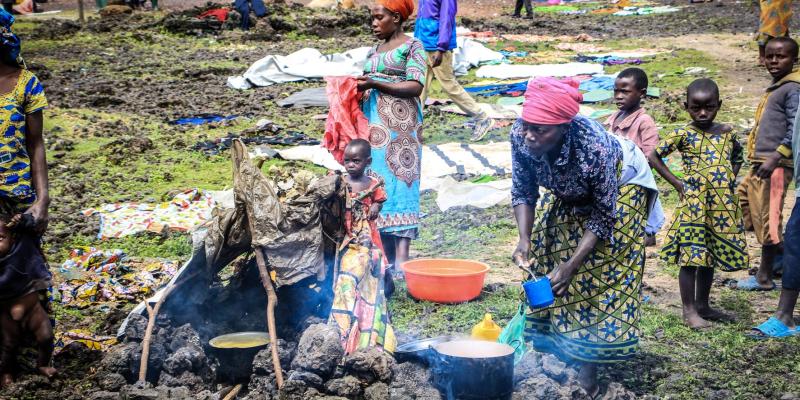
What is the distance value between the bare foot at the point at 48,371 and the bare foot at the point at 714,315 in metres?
3.65

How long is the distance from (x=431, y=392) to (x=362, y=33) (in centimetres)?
1674

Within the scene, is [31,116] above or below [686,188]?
above

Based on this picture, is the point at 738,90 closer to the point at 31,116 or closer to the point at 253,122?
the point at 253,122

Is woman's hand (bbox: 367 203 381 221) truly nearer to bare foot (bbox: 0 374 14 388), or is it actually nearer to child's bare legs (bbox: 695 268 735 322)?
child's bare legs (bbox: 695 268 735 322)

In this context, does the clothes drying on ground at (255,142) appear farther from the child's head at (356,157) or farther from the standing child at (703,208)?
the standing child at (703,208)

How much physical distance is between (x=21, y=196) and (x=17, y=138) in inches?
11.4

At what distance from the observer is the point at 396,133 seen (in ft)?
17.8

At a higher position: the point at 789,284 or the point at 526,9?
the point at 526,9

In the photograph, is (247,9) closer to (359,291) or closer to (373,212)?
(373,212)

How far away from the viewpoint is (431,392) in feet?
12.0

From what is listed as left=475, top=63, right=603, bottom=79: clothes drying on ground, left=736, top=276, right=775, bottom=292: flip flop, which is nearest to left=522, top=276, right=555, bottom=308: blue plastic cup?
left=736, top=276, right=775, bottom=292: flip flop

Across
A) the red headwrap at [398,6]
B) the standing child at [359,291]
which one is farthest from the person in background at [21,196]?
the red headwrap at [398,6]

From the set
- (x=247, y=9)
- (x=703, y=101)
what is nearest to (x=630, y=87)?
(x=703, y=101)

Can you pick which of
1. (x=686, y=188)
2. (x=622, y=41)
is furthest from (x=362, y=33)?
(x=686, y=188)
